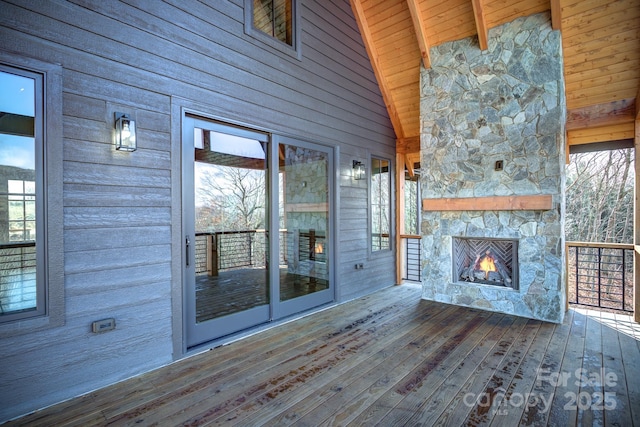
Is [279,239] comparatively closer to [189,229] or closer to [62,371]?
[189,229]

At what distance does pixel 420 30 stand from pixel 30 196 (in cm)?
481

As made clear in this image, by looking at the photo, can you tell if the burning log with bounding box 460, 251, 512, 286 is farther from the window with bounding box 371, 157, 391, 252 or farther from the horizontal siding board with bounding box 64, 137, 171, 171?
the horizontal siding board with bounding box 64, 137, 171, 171

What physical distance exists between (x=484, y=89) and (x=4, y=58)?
5001mm

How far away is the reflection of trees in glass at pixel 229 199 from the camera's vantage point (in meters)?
3.23

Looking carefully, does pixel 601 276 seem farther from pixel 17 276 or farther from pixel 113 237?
pixel 17 276

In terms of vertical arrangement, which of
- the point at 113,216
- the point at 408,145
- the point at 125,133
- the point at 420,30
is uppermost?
the point at 420,30

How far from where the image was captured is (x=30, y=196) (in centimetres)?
226

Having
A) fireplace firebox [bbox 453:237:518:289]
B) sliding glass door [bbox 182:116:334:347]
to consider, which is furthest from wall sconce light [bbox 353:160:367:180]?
fireplace firebox [bbox 453:237:518:289]

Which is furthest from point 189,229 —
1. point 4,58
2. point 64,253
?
point 4,58

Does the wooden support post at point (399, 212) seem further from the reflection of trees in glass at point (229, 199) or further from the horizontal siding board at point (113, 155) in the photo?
the horizontal siding board at point (113, 155)

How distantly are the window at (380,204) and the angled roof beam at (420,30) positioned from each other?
168 cm

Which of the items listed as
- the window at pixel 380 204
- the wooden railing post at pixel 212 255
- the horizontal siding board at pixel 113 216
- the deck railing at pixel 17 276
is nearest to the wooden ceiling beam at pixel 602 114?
the window at pixel 380 204

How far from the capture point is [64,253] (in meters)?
2.36

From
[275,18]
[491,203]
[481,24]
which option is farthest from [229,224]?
[481,24]
